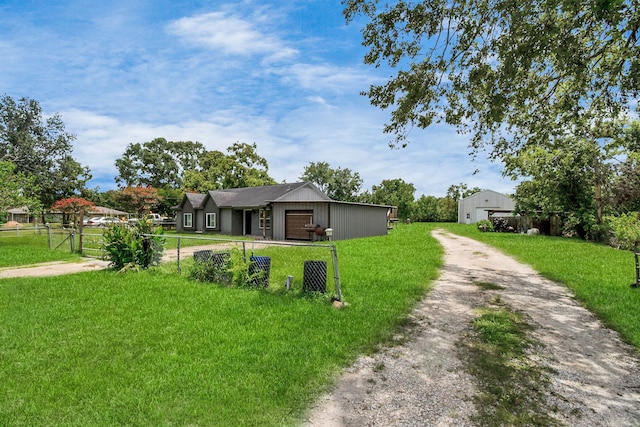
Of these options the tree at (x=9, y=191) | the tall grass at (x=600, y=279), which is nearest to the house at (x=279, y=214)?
the tall grass at (x=600, y=279)

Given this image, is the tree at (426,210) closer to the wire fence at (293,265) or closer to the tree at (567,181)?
the tree at (567,181)

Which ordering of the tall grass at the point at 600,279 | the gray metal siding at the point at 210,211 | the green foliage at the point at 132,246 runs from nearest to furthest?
1. the tall grass at the point at 600,279
2. the green foliage at the point at 132,246
3. the gray metal siding at the point at 210,211

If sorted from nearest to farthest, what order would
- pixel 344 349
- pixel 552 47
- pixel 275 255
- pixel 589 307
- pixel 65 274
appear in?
1. pixel 344 349
2. pixel 552 47
3. pixel 589 307
4. pixel 65 274
5. pixel 275 255

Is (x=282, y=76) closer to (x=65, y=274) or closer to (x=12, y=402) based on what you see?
(x=65, y=274)

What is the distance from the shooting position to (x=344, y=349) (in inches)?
161

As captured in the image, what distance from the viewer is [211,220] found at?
2692cm

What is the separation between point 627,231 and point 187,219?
1131 inches

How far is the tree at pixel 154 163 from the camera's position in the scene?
54875mm

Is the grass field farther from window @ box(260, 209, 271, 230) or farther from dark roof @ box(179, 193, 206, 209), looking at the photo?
dark roof @ box(179, 193, 206, 209)

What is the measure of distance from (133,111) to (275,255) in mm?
13933

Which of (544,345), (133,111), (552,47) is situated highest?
(133,111)

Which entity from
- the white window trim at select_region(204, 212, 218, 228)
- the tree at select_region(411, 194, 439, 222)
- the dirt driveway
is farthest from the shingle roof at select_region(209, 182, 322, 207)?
the tree at select_region(411, 194, 439, 222)

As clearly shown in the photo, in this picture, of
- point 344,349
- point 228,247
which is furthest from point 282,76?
point 344,349

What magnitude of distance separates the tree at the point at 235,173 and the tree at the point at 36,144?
12.9 metres
